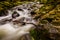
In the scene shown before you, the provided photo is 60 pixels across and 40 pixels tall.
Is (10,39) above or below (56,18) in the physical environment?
below

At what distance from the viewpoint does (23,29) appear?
29.0 ft

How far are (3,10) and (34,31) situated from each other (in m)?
5.46

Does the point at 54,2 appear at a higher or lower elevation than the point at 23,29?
higher

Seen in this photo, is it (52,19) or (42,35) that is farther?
(52,19)

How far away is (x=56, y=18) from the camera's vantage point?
9070 mm

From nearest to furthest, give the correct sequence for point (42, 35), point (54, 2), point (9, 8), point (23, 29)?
point (42, 35) → point (23, 29) → point (54, 2) → point (9, 8)

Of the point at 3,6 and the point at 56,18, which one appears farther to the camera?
the point at 3,6

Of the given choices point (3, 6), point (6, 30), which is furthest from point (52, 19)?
point (3, 6)

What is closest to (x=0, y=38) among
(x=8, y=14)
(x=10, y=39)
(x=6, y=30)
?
(x=10, y=39)

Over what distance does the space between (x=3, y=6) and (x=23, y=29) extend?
4.96 metres

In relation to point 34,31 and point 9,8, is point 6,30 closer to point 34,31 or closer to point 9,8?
point 34,31

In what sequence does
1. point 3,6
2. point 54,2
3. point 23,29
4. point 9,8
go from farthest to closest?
point 9,8 < point 3,6 < point 54,2 < point 23,29

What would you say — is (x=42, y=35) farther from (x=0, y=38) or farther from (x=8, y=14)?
(x=8, y=14)

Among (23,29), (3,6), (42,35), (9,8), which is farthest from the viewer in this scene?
(9,8)
